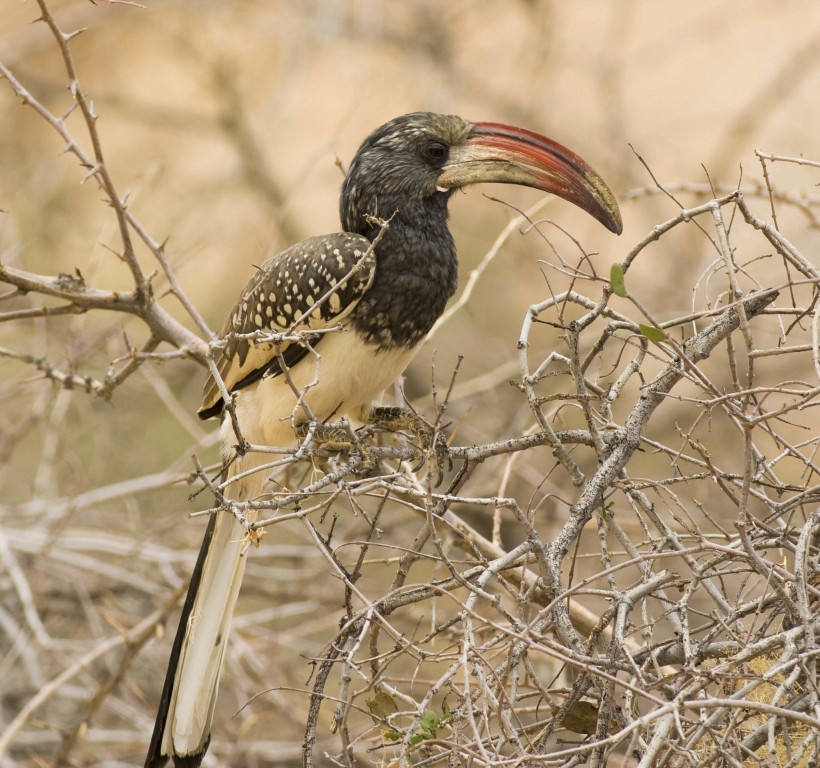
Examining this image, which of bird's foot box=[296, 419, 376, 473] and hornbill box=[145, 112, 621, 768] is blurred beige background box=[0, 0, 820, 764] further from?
→ bird's foot box=[296, 419, 376, 473]

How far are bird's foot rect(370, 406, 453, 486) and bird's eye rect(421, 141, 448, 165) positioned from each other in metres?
0.65

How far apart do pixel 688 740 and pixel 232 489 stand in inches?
66.5

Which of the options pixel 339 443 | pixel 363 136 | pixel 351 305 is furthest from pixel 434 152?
pixel 363 136

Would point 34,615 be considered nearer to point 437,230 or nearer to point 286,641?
point 286,641

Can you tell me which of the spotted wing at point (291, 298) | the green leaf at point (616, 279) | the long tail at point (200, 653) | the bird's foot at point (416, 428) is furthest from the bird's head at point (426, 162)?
the green leaf at point (616, 279)

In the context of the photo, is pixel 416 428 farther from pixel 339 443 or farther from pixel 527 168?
pixel 527 168

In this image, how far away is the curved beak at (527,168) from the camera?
2326 mm

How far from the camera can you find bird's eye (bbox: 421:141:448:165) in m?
2.68

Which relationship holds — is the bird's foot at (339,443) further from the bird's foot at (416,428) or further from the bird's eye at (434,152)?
the bird's eye at (434,152)

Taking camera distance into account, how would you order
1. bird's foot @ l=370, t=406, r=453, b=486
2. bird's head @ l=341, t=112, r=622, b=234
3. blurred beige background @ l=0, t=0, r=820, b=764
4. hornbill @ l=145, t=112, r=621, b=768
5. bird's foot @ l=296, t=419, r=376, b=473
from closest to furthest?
bird's foot @ l=296, t=419, r=376, b=473
bird's foot @ l=370, t=406, r=453, b=486
hornbill @ l=145, t=112, r=621, b=768
bird's head @ l=341, t=112, r=622, b=234
blurred beige background @ l=0, t=0, r=820, b=764

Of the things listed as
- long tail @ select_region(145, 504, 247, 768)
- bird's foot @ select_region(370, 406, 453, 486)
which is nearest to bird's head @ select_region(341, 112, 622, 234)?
bird's foot @ select_region(370, 406, 453, 486)

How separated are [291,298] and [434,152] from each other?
1.76 feet

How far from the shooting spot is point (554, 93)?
5.09 m

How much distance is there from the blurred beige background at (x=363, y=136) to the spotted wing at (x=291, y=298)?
101cm
